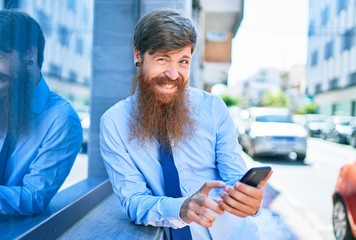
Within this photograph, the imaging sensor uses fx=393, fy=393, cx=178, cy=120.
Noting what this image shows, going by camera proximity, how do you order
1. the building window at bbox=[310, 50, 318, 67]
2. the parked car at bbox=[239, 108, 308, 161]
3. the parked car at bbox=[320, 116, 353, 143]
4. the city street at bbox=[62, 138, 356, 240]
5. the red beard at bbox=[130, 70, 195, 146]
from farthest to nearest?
the building window at bbox=[310, 50, 318, 67]
the parked car at bbox=[320, 116, 353, 143]
the parked car at bbox=[239, 108, 308, 161]
the city street at bbox=[62, 138, 356, 240]
the red beard at bbox=[130, 70, 195, 146]

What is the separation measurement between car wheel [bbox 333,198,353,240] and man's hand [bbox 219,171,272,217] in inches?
125

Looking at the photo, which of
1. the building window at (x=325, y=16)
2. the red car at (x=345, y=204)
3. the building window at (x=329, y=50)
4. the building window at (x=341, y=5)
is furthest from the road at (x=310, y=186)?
the building window at (x=329, y=50)

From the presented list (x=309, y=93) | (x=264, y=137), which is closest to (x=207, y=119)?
(x=264, y=137)

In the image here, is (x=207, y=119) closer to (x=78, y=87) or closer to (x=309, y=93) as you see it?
(x=78, y=87)

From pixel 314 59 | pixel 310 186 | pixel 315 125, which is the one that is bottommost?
pixel 315 125

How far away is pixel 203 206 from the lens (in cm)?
141

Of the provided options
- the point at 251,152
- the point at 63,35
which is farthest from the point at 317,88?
the point at 63,35

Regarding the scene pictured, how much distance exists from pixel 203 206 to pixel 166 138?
51 cm

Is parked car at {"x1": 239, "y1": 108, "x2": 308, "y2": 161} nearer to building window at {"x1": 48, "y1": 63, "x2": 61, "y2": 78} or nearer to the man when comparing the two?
building window at {"x1": 48, "y1": 63, "x2": 61, "y2": 78}

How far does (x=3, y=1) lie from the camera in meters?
1.55

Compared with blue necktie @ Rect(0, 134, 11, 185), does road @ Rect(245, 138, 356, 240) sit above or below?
below

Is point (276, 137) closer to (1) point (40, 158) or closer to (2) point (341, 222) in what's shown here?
(2) point (341, 222)

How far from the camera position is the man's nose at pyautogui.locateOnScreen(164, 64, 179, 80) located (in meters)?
1.73

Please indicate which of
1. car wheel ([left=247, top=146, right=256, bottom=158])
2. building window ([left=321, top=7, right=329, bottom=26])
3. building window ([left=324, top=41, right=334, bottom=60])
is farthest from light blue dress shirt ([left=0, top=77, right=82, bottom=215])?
building window ([left=324, top=41, right=334, bottom=60])
